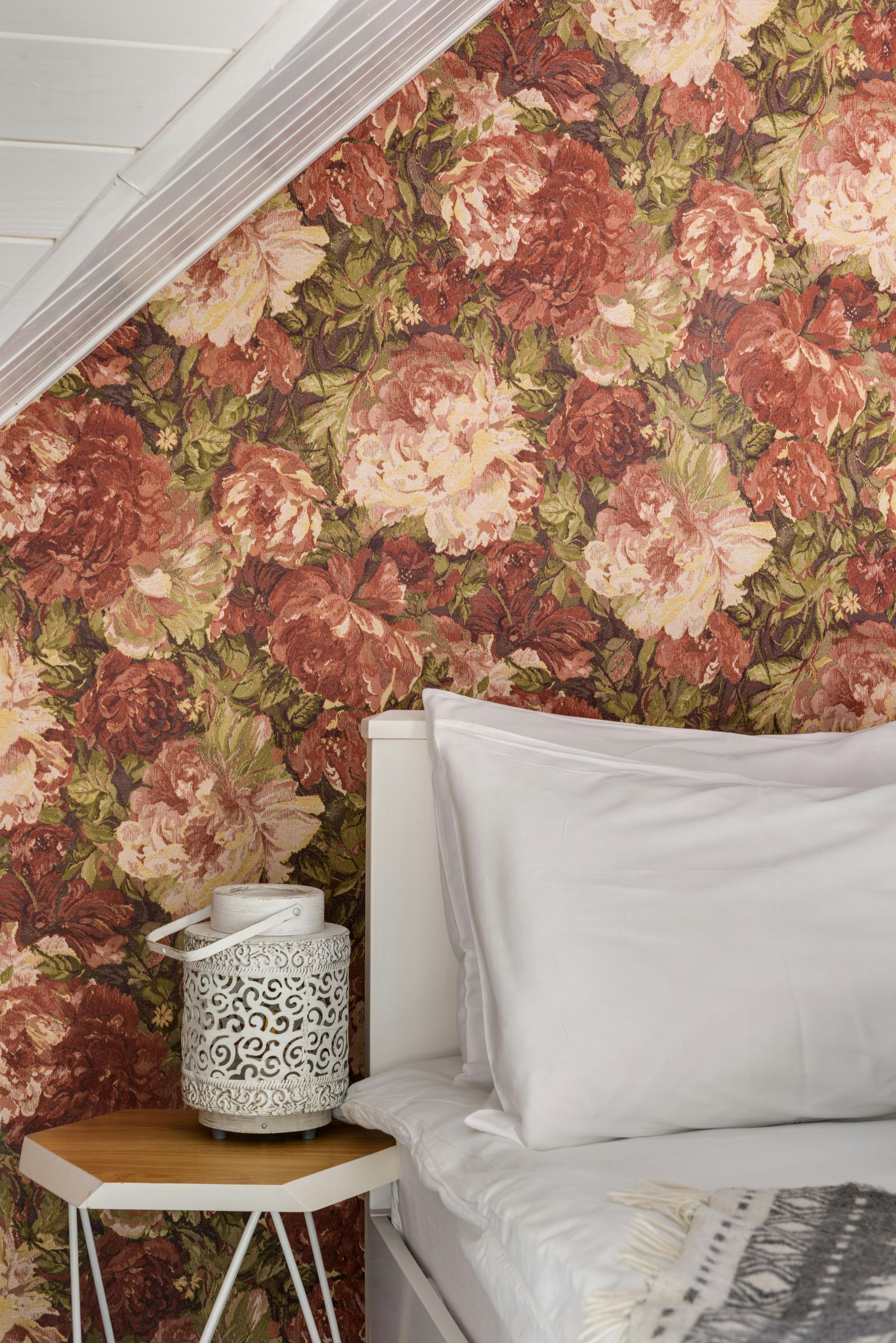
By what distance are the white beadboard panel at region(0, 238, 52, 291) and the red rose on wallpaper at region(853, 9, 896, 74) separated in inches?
55.7

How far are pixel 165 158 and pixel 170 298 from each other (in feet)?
2.30

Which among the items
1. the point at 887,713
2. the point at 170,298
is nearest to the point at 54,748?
the point at 170,298

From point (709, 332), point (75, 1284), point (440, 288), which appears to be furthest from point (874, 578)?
point (75, 1284)

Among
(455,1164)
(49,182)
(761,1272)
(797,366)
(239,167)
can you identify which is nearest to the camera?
(761,1272)

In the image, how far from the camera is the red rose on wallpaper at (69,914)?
1.47 m

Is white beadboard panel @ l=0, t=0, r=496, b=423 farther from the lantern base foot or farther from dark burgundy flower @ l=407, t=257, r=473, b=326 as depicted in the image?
the lantern base foot

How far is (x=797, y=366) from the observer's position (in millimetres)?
1704

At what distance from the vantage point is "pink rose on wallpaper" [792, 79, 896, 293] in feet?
5.57

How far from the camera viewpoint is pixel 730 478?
1685 mm

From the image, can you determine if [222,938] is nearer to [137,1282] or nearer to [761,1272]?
[137,1282]

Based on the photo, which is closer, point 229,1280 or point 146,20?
point 146,20

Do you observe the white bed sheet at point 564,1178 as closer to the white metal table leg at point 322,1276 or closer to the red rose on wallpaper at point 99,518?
the white metal table leg at point 322,1276

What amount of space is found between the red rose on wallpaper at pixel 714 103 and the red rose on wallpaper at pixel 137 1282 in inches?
69.9

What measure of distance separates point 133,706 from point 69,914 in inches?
11.6
